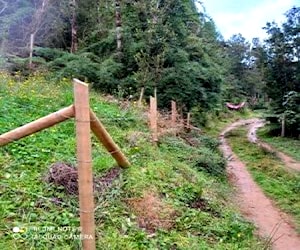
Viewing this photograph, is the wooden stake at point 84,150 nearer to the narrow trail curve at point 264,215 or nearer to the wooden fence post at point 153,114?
the narrow trail curve at point 264,215

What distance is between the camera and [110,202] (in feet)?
13.0

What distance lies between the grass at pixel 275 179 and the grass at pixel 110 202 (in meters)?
1.71

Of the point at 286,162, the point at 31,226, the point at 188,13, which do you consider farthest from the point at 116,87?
the point at 31,226

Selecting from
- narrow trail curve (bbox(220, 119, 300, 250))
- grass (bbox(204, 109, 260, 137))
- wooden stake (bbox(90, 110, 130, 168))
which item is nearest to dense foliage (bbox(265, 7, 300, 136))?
grass (bbox(204, 109, 260, 137))

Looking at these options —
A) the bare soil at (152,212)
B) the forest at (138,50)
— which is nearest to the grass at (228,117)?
the forest at (138,50)

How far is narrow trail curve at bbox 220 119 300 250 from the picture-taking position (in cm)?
529

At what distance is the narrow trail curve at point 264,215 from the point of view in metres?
5.29

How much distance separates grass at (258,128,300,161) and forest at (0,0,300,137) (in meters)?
1.02

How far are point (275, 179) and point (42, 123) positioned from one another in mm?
8231

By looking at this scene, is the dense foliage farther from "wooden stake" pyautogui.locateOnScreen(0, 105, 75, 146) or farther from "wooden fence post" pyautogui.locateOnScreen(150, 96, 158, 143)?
"wooden stake" pyautogui.locateOnScreen(0, 105, 75, 146)

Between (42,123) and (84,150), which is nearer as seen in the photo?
(84,150)

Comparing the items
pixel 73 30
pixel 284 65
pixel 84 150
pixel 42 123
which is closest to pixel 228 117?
pixel 284 65

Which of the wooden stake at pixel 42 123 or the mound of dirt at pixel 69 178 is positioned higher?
the wooden stake at pixel 42 123

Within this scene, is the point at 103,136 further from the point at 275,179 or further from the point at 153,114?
the point at 275,179
